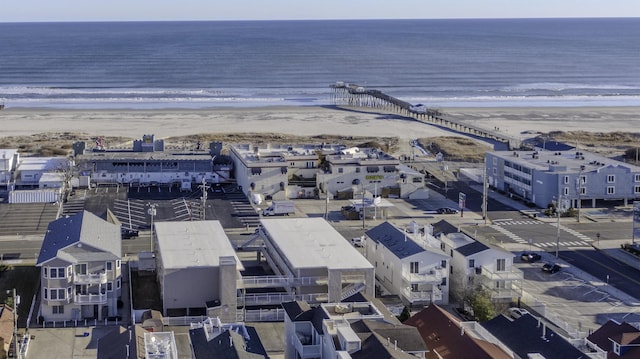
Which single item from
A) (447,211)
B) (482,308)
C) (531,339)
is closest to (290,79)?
(447,211)

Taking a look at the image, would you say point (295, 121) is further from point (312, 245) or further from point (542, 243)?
point (312, 245)

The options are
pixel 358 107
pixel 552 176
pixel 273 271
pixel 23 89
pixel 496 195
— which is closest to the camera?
pixel 273 271

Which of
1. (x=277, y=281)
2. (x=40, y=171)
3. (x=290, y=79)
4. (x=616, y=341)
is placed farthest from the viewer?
(x=290, y=79)

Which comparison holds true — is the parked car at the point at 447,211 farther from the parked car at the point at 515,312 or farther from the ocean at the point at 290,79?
the ocean at the point at 290,79

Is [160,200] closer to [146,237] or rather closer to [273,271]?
[146,237]

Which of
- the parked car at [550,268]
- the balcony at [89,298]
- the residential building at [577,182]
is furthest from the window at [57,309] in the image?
the residential building at [577,182]

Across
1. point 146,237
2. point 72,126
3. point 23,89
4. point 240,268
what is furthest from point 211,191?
point 23,89
